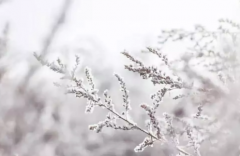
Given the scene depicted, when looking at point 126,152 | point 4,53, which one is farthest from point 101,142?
point 4,53

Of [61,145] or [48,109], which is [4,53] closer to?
[48,109]

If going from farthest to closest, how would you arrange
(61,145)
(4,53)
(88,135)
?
(88,135)
(61,145)
(4,53)

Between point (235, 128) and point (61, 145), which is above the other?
point (61, 145)

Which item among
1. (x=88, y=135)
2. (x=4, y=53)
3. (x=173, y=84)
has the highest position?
(x=88, y=135)

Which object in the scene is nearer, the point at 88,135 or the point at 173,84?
the point at 173,84

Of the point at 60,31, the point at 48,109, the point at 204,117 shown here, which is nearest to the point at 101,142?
the point at 48,109

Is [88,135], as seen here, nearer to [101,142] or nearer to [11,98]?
[101,142]

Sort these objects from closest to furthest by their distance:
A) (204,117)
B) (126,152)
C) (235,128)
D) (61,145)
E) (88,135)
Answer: (204,117) < (235,128) < (61,145) < (126,152) < (88,135)

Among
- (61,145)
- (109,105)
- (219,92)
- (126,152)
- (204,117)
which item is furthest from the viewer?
(126,152)

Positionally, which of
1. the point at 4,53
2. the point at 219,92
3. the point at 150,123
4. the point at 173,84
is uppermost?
the point at 4,53
